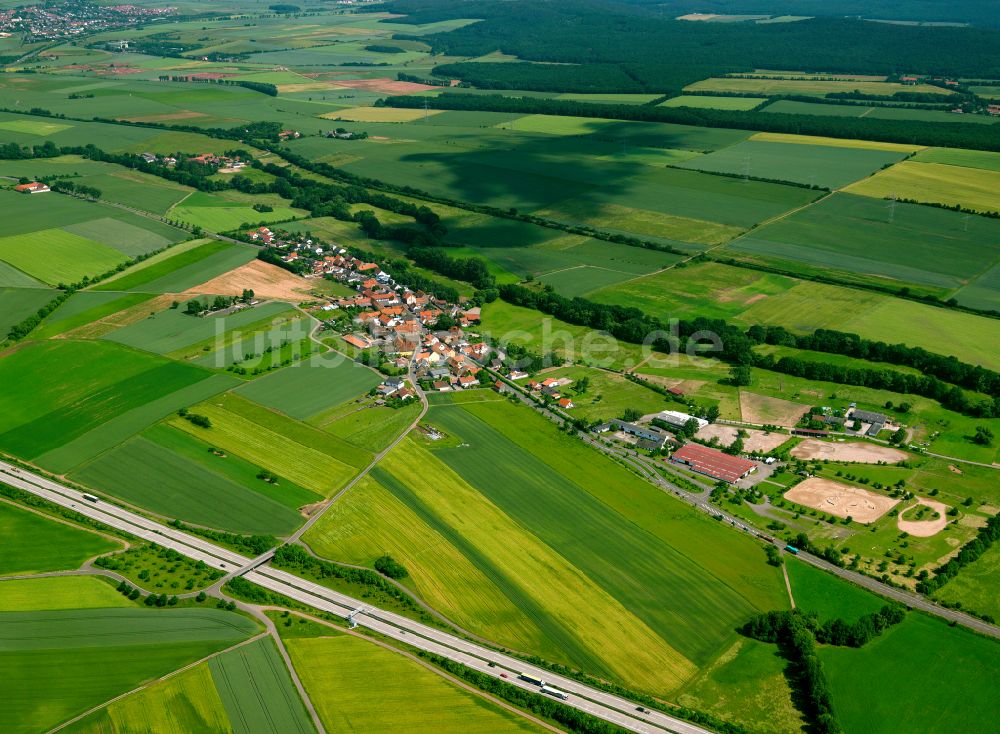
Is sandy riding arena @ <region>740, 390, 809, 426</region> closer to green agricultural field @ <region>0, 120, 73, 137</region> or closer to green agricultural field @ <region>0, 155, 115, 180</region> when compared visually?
green agricultural field @ <region>0, 155, 115, 180</region>

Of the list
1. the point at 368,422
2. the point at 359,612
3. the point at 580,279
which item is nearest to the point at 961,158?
the point at 580,279

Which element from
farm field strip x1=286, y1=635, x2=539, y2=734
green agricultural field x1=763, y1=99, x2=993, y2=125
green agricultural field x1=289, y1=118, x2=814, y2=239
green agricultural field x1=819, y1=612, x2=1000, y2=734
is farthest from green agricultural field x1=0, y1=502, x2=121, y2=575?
green agricultural field x1=763, y1=99, x2=993, y2=125

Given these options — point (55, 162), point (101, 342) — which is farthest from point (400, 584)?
point (55, 162)

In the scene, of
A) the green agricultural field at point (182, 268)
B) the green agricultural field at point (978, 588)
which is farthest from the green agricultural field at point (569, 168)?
the green agricultural field at point (978, 588)

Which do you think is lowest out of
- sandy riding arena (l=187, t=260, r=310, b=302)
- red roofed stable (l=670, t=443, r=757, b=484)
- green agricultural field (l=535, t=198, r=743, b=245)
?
red roofed stable (l=670, t=443, r=757, b=484)

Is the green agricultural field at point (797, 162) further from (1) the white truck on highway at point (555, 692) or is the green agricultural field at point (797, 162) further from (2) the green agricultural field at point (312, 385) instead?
(1) the white truck on highway at point (555, 692)
